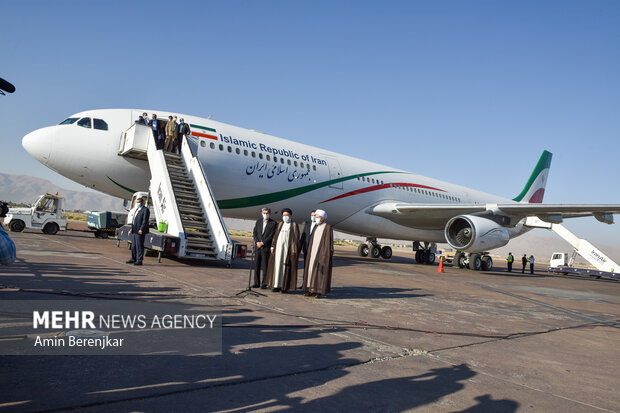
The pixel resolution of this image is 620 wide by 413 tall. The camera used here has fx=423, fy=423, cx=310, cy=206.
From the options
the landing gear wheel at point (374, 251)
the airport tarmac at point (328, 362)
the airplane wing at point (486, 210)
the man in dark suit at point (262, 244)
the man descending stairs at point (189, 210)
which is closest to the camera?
the airport tarmac at point (328, 362)

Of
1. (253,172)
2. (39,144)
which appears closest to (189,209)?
(253,172)

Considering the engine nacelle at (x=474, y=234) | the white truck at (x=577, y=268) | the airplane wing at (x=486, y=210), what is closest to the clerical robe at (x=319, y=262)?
the airplane wing at (x=486, y=210)

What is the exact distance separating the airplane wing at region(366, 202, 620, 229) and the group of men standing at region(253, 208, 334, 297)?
33.2 ft

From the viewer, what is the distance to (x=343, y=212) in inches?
648

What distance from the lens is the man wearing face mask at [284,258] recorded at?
23.4 ft

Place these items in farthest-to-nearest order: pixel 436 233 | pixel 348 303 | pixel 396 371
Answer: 1. pixel 436 233
2. pixel 348 303
3. pixel 396 371

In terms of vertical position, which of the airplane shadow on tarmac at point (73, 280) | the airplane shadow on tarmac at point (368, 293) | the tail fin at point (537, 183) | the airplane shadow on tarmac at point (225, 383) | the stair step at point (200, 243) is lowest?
the airplane shadow on tarmac at point (225, 383)

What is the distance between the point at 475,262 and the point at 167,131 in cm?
1427

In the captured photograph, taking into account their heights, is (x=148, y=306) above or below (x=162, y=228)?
below

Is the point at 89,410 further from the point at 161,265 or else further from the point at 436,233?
the point at 436,233

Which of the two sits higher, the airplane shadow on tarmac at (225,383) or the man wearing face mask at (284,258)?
the man wearing face mask at (284,258)

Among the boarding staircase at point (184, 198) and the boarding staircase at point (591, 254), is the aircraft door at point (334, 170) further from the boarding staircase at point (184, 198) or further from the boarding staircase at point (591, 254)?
the boarding staircase at point (591, 254)

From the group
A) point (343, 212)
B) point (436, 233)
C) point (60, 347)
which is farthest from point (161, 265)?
point (436, 233)

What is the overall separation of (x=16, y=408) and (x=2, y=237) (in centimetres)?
120
